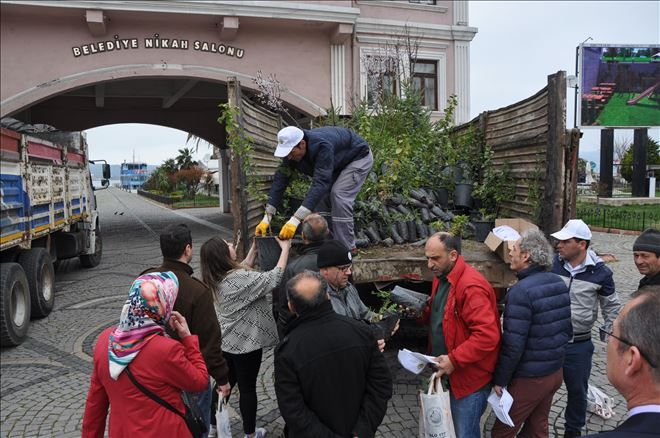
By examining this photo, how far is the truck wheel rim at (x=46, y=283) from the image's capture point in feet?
23.8

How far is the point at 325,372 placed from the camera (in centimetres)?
229

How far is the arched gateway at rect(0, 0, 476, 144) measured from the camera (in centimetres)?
1306

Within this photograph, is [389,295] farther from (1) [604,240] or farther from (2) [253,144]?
(1) [604,240]

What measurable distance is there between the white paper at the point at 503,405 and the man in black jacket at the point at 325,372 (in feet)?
2.70

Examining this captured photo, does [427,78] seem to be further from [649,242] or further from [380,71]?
[649,242]

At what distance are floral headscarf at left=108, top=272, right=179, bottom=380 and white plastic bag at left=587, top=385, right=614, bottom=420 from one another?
3739 mm

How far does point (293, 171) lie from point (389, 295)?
1.65 metres

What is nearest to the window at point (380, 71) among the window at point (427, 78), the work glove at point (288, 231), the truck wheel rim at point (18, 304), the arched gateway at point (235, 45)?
the arched gateway at point (235, 45)

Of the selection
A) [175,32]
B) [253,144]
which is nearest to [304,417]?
[253,144]

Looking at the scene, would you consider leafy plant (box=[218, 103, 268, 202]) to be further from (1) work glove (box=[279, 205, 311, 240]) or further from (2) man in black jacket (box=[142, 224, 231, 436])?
(2) man in black jacket (box=[142, 224, 231, 436])

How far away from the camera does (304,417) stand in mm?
2277

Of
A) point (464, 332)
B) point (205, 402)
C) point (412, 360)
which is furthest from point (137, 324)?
point (464, 332)

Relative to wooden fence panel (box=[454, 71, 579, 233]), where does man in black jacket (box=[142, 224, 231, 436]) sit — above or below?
below

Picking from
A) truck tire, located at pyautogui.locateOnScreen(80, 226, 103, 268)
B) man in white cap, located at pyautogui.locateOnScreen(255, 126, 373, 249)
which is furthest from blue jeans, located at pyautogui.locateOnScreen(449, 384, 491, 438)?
truck tire, located at pyautogui.locateOnScreen(80, 226, 103, 268)
